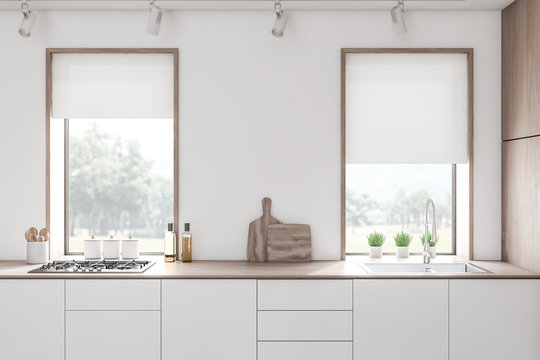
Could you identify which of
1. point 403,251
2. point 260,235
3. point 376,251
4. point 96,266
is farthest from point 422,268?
point 96,266

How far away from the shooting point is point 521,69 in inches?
112

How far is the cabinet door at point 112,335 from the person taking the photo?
2613 mm

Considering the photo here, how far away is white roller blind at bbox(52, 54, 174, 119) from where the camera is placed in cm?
312

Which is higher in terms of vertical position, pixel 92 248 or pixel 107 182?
pixel 107 182

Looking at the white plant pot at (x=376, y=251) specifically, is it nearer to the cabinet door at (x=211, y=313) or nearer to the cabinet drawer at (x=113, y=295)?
the cabinet door at (x=211, y=313)

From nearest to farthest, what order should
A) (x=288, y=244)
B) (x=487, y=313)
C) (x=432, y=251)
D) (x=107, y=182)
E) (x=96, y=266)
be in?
(x=487, y=313)
(x=96, y=266)
(x=288, y=244)
(x=432, y=251)
(x=107, y=182)

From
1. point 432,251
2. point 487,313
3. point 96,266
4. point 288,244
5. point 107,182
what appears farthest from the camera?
point 107,182

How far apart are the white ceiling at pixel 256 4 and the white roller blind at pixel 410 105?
1.06 ft

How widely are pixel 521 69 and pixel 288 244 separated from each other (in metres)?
1.86

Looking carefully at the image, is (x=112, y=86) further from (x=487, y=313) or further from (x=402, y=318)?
(x=487, y=313)

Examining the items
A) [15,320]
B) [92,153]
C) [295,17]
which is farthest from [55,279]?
[295,17]

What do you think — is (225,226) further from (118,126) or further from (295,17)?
(295,17)

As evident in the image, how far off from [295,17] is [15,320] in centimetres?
259

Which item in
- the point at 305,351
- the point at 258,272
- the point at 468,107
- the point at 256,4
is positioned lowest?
the point at 305,351
